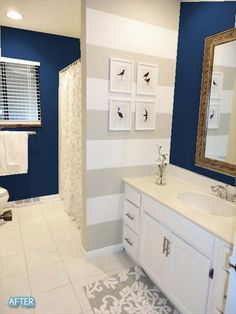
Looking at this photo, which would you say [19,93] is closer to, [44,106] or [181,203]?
[44,106]

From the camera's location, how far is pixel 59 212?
3.12m

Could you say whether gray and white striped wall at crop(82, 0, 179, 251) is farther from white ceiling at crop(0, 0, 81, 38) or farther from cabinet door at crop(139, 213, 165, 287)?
white ceiling at crop(0, 0, 81, 38)

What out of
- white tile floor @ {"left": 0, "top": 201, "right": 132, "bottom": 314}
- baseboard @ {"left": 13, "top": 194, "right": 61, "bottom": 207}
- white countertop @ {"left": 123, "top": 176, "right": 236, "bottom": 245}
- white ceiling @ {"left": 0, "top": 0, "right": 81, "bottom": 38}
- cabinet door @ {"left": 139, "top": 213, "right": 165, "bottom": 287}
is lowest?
white tile floor @ {"left": 0, "top": 201, "right": 132, "bottom": 314}

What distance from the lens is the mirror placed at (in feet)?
5.61

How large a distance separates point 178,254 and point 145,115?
125 cm

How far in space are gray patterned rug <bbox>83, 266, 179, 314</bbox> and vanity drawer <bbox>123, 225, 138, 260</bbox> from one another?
0.59 ft

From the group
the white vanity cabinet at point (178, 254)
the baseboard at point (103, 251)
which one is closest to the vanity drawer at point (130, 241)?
the white vanity cabinet at point (178, 254)

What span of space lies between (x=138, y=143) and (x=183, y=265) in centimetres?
114

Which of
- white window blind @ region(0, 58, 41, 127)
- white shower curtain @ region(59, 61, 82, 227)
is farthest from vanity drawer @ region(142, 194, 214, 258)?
white window blind @ region(0, 58, 41, 127)

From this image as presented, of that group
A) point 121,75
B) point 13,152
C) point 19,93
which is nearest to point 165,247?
point 121,75

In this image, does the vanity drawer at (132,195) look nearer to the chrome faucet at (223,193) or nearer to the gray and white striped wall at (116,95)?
the gray and white striped wall at (116,95)

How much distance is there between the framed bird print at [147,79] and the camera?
2088mm

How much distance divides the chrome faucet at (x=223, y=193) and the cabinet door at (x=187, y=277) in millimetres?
519

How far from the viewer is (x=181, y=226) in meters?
1.50
